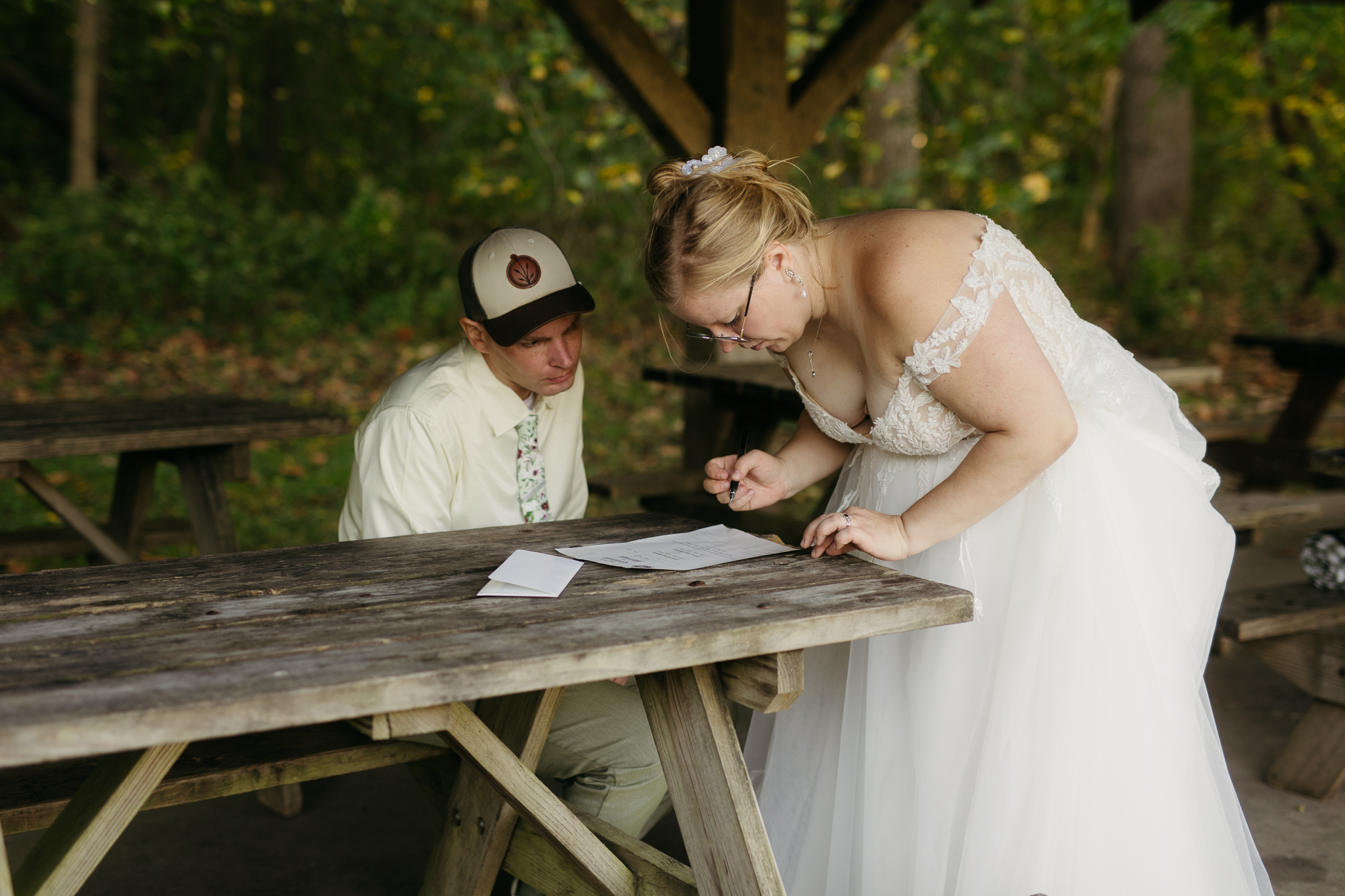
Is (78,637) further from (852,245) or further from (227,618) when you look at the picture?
(852,245)

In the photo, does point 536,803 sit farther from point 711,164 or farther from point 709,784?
point 711,164

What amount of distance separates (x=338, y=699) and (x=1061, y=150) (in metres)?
16.7

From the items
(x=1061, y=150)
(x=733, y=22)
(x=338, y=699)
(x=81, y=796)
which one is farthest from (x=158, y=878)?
(x=1061, y=150)

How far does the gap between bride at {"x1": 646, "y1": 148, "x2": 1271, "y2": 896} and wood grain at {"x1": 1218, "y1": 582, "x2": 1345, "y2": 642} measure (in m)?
0.80

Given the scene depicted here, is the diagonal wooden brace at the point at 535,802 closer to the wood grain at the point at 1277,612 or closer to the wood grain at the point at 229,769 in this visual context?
the wood grain at the point at 229,769

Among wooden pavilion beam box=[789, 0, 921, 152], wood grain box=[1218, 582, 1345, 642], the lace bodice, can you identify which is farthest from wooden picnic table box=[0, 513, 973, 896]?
wooden pavilion beam box=[789, 0, 921, 152]

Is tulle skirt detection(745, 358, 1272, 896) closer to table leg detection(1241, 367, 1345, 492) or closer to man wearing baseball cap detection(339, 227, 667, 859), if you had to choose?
man wearing baseball cap detection(339, 227, 667, 859)

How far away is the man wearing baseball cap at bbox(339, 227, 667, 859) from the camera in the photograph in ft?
7.58

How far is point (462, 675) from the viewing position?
54.2 inches

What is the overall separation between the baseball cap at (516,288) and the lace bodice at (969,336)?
682 millimetres

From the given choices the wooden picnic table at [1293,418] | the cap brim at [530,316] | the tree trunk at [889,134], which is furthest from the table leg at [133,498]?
the tree trunk at [889,134]

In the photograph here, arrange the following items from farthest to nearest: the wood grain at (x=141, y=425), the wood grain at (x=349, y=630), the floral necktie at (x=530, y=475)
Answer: the wood grain at (x=141, y=425) → the floral necktie at (x=530, y=475) → the wood grain at (x=349, y=630)

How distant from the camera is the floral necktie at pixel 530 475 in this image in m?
2.59

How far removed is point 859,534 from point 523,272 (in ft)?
3.25
